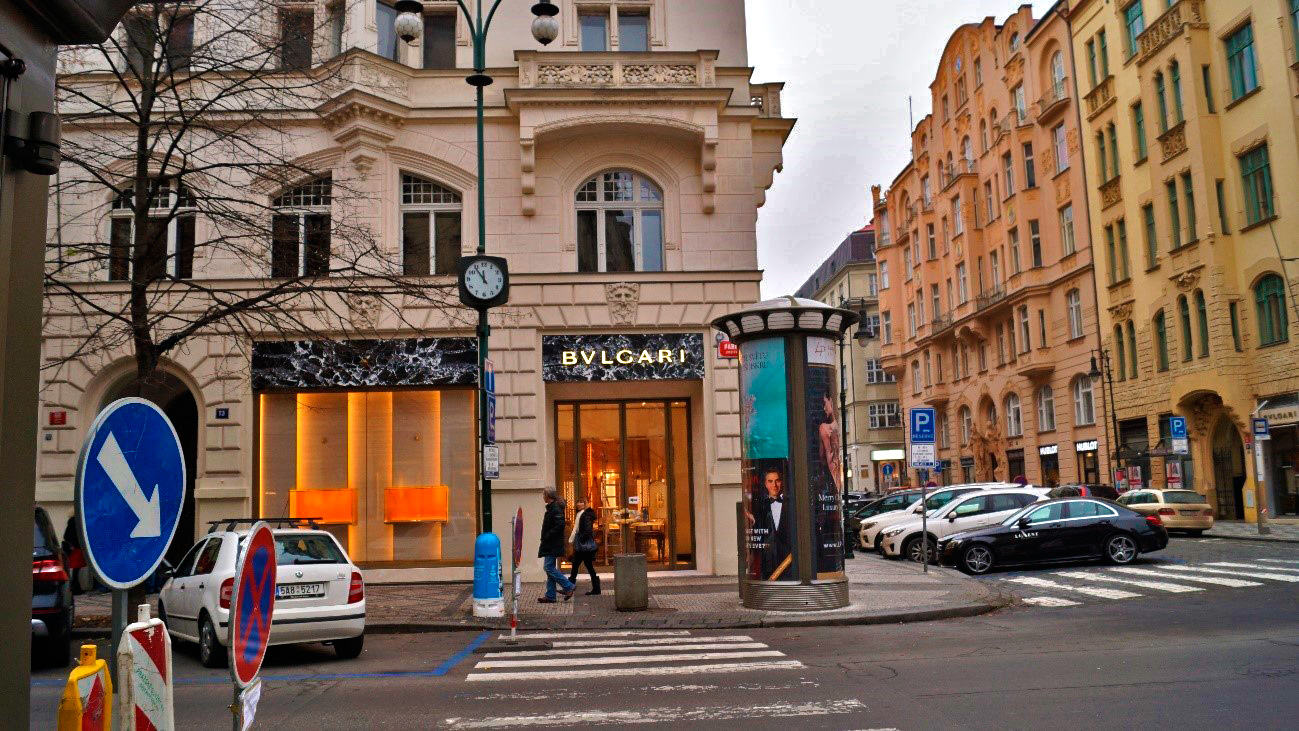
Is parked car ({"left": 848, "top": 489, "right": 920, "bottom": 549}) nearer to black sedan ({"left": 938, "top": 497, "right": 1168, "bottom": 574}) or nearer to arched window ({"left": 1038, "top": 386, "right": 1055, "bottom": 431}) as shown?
black sedan ({"left": 938, "top": 497, "right": 1168, "bottom": 574})

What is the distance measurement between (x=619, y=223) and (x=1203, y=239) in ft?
81.9

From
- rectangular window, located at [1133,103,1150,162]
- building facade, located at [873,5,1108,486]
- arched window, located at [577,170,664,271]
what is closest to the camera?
arched window, located at [577,170,664,271]

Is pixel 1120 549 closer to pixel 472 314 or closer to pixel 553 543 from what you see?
pixel 553 543

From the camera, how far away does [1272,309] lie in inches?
1368

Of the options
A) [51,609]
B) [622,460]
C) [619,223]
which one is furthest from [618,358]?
[51,609]

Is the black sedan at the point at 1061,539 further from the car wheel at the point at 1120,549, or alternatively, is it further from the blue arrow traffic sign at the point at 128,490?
the blue arrow traffic sign at the point at 128,490

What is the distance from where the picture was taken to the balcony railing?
3791 cm

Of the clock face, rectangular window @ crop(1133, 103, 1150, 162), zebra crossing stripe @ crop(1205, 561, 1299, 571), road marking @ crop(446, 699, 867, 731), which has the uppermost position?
rectangular window @ crop(1133, 103, 1150, 162)

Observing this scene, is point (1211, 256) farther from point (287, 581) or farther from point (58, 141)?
point (58, 141)

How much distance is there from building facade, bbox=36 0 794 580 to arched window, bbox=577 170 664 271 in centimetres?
5

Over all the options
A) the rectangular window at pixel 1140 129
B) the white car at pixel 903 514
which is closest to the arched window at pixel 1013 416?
the rectangular window at pixel 1140 129

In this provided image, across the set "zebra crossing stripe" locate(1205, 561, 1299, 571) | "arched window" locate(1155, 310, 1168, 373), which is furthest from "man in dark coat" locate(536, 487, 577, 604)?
"arched window" locate(1155, 310, 1168, 373)

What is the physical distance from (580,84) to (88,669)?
59.6ft

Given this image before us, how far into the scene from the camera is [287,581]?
11.7 meters
